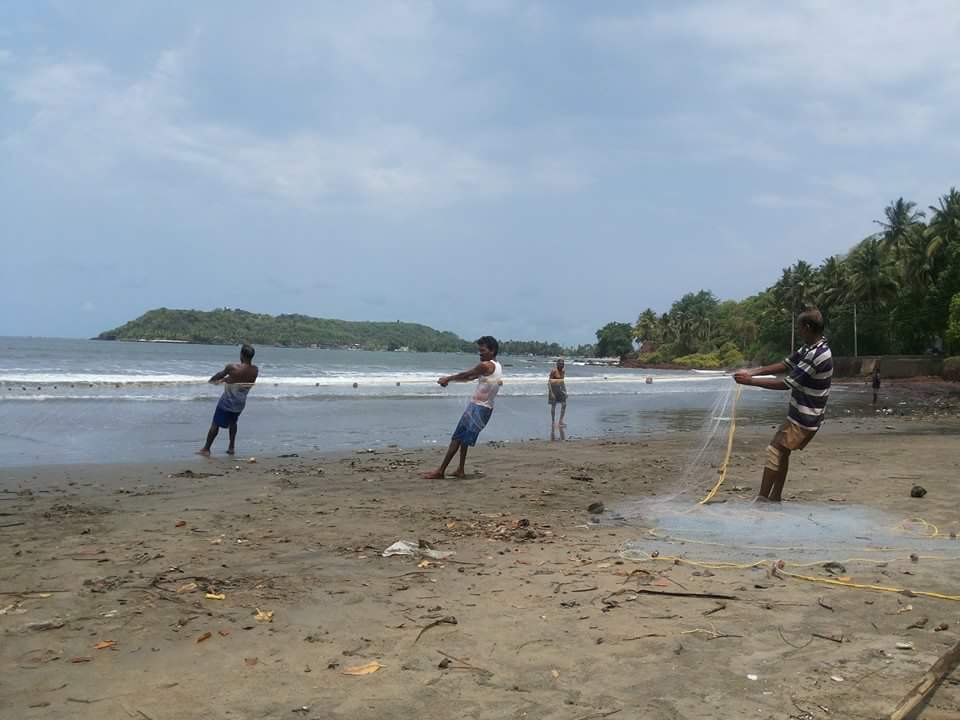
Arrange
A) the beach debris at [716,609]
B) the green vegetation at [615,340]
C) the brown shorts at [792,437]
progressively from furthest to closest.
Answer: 1. the green vegetation at [615,340]
2. the brown shorts at [792,437]
3. the beach debris at [716,609]

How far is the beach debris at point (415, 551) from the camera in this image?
5.47 metres

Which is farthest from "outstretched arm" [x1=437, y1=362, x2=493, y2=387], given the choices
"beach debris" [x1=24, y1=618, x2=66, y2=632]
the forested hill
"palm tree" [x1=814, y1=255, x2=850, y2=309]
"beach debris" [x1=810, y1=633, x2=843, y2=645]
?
the forested hill

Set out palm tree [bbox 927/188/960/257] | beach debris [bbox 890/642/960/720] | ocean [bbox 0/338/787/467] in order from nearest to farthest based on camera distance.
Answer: beach debris [bbox 890/642/960/720] < ocean [bbox 0/338/787/467] < palm tree [bbox 927/188/960/257]

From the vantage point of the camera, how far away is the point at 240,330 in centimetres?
15350

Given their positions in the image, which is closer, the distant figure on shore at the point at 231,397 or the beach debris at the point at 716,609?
the beach debris at the point at 716,609

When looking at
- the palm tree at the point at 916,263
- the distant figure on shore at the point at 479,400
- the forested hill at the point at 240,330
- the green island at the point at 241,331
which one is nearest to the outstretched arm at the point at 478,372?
the distant figure on shore at the point at 479,400

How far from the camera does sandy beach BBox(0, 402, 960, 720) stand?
3125mm

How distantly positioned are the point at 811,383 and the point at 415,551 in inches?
149

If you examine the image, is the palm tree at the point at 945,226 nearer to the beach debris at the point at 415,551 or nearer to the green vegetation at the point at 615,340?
the beach debris at the point at 415,551

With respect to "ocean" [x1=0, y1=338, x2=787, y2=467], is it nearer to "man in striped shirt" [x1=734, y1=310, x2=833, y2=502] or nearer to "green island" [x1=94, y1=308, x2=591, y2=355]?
"man in striped shirt" [x1=734, y1=310, x2=833, y2=502]

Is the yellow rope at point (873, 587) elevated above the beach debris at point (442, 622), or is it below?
above

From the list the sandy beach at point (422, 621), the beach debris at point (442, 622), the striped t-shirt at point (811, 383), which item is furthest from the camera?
the striped t-shirt at point (811, 383)

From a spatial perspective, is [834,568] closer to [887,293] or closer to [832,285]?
[887,293]

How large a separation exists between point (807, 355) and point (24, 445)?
478 inches
